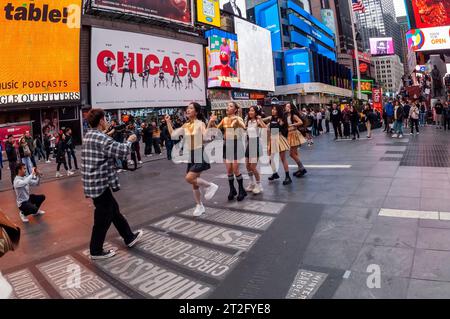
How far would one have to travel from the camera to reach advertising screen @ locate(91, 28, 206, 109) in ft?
87.1

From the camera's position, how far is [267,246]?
13.2 ft

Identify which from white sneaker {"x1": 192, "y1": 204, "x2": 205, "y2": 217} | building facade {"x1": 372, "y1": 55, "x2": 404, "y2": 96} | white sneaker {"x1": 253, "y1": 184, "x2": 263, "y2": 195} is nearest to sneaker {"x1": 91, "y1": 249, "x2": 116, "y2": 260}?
white sneaker {"x1": 192, "y1": 204, "x2": 205, "y2": 217}

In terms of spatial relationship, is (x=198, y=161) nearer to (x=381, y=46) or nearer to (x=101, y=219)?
(x=101, y=219)

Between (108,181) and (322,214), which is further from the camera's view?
(322,214)

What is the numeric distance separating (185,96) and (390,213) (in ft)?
102

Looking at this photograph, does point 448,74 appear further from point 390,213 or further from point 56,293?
point 56,293

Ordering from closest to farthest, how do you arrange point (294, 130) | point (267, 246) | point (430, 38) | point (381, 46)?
point (267, 246) < point (294, 130) < point (430, 38) < point (381, 46)

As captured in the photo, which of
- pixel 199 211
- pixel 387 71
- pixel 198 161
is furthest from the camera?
pixel 387 71

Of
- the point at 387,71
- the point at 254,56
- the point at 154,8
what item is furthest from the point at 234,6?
the point at 387,71

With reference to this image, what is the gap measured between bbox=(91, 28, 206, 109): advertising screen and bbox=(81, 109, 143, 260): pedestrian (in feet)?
77.7

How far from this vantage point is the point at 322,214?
16.6ft

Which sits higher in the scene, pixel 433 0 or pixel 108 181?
pixel 433 0

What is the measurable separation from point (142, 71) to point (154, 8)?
21.6 feet
